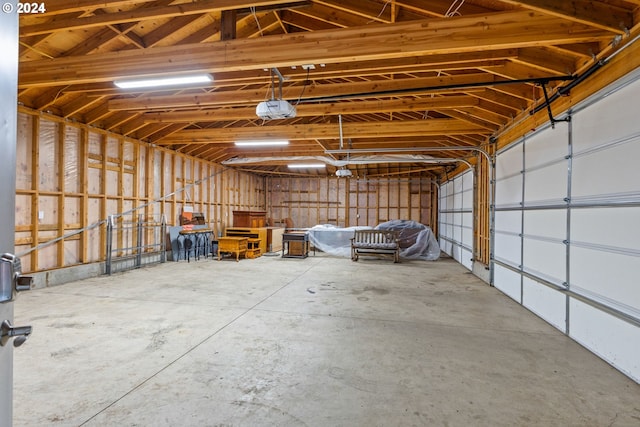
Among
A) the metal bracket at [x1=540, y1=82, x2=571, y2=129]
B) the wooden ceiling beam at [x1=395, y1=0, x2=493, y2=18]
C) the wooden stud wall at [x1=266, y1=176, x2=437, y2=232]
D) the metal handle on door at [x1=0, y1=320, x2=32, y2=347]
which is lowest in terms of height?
the metal handle on door at [x1=0, y1=320, x2=32, y2=347]

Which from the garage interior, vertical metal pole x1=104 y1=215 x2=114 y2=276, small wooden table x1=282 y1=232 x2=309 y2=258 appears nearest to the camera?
the garage interior

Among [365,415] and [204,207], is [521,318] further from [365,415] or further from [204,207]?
[204,207]

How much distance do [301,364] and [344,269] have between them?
5168 millimetres

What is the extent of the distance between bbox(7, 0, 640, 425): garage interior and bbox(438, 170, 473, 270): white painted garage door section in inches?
21.9

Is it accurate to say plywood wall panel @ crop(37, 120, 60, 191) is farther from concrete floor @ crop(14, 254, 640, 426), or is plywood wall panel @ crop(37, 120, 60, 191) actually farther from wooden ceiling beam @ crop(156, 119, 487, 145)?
wooden ceiling beam @ crop(156, 119, 487, 145)

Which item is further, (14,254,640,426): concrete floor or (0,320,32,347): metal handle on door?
(14,254,640,426): concrete floor

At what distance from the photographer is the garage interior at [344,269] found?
8.12 ft

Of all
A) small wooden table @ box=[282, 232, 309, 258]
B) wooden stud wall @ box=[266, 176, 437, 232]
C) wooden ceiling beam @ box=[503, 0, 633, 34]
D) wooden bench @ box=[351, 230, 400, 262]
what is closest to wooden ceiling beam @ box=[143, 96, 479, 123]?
wooden ceiling beam @ box=[503, 0, 633, 34]

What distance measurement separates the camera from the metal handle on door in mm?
804

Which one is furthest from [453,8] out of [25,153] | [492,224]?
[25,153]

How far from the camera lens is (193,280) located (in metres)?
6.39

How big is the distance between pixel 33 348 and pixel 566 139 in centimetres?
637

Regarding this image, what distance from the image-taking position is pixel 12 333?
83cm

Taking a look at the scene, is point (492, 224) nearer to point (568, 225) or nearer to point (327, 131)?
point (568, 225)
